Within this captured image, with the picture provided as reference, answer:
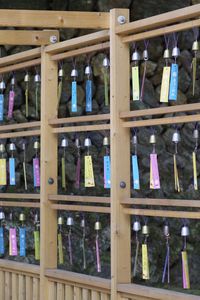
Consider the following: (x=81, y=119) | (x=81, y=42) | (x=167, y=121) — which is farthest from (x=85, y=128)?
(x=167, y=121)

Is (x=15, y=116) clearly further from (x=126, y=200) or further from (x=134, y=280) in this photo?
(x=126, y=200)

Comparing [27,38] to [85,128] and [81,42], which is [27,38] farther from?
[85,128]

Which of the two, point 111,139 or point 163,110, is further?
point 111,139

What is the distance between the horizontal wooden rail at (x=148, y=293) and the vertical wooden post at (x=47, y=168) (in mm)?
855

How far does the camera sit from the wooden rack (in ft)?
12.5

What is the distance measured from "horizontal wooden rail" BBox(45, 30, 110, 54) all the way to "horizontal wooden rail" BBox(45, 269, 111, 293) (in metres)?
1.58

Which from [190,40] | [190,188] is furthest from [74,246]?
[190,40]

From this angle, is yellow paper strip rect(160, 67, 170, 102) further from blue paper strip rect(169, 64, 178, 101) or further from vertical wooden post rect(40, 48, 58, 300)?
vertical wooden post rect(40, 48, 58, 300)

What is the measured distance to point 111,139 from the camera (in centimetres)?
407

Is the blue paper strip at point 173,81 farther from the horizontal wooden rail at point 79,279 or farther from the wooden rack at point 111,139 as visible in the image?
the horizontal wooden rail at point 79,279

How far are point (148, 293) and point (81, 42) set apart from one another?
5.72 ft

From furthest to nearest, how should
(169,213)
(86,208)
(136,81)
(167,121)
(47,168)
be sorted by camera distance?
1. (47,168)
2. (86,208)
3. (136,81)
4. (167,121)
5. (169,213)

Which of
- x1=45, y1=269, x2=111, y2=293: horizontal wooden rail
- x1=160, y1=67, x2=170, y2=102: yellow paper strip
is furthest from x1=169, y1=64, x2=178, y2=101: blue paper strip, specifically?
x1=45, y1=269, x2=111, y2=293: horizontal wooden rail

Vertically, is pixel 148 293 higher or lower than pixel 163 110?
lower
